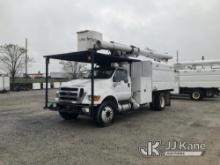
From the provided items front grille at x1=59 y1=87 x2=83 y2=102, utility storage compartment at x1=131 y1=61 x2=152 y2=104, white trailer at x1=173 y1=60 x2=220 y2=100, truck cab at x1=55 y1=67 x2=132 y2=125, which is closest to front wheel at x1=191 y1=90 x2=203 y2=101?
white trailer at x1=173 y1=60 x2=220 y2=100

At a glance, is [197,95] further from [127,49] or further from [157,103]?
[127,49]

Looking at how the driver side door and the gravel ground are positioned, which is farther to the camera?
the driver side door

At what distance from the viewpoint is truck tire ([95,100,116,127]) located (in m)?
6.76

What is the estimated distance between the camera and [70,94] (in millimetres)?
7133

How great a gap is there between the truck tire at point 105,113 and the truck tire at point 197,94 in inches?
433

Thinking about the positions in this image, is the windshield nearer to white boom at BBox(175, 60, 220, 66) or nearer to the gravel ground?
the gravel ground

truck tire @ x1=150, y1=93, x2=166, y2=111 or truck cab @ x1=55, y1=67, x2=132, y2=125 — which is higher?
truck cab @ x1=55, y1=67, x2=132, y2=125

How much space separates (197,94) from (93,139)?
12.8m

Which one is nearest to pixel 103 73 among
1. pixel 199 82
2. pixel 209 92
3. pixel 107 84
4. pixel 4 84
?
pixel 107 84

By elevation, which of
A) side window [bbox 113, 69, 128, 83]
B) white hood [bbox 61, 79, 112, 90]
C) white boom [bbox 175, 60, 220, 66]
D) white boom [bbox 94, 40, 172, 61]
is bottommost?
white hood [bbox 61, 79, 112, 90]

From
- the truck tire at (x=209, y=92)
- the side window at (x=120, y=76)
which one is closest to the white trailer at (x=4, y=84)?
the side window at (x=120, y=76)

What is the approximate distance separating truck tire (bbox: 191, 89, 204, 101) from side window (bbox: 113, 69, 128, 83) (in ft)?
32.5

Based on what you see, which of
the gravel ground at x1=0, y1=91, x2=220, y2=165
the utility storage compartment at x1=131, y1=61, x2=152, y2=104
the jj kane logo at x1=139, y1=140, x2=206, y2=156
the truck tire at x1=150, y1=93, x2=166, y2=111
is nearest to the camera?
the gravel ground at x1=0, y1=91, x2=220, y2=165

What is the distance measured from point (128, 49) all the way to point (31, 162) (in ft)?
21.9
